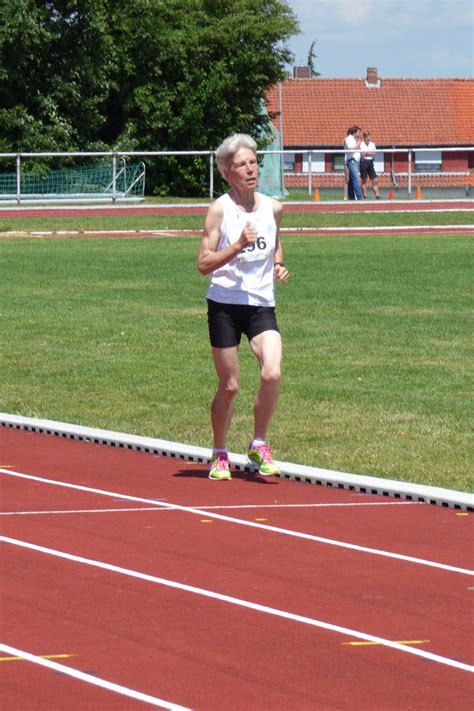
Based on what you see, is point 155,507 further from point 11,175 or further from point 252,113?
point 252,113

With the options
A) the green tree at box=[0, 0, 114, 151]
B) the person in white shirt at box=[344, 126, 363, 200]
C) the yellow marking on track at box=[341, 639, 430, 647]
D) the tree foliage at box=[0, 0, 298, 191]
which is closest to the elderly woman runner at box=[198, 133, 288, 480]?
the yellow marking on track at box=[341, 639, 430, 647]

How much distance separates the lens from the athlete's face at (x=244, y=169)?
8641 millimetres

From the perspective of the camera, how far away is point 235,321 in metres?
9.06

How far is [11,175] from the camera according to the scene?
129 ft

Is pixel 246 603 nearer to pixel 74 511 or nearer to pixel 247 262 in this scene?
pixel 74 511

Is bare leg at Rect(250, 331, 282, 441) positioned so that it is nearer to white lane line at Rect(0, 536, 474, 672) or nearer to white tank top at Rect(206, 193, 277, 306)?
white tank top at Rect(206, 193, 277, 306)

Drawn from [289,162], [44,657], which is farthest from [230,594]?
[289,162]

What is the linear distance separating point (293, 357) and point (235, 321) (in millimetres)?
5450

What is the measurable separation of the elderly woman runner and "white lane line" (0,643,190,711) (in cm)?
344

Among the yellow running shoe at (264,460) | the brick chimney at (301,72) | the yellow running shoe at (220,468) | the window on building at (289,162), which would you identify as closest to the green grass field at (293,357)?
the yellow running shoe at (264,460)

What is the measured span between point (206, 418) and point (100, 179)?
3058 centimetres

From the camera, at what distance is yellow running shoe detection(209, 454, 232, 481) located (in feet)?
30.0

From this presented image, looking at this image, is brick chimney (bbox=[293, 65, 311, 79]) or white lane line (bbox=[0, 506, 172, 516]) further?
brick chimney (bbox=[293, 65, 311, 79])

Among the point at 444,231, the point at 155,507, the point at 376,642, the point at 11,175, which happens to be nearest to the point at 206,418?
the point at 155,507
